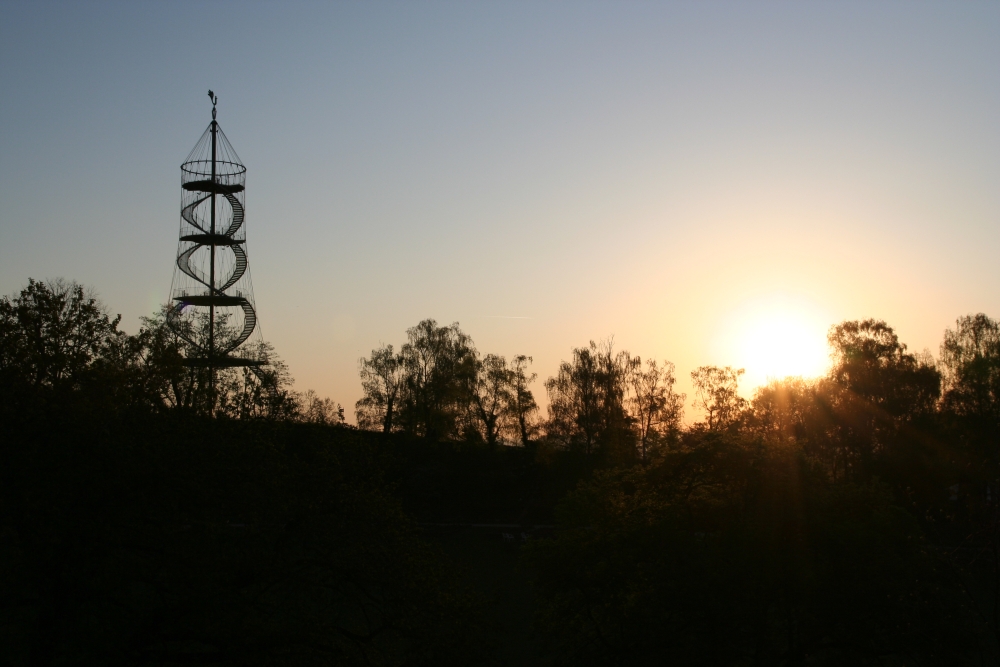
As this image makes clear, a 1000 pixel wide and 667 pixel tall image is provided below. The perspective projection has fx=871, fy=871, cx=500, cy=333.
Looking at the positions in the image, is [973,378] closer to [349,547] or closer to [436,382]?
[436,382]

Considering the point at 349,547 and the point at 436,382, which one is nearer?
the point at 349,547

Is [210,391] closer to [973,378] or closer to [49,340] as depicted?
[49,340]

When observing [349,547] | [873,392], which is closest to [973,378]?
[873,392]

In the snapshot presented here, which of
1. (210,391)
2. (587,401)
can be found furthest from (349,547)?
(587,401)

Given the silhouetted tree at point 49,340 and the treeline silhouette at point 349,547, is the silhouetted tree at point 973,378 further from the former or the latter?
the silhouetted tree at point 49,340

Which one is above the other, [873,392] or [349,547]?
[873,392]

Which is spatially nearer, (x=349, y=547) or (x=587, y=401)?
(x=349, y=547)

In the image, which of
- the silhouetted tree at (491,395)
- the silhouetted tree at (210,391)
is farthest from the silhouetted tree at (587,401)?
the silhouetted tree at (210,391)

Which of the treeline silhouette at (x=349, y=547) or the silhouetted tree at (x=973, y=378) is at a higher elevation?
the silhouetted tree at (x=973, y=378)

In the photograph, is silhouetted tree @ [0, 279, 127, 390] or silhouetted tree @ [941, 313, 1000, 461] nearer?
silhouetted tree @ [0, 279, 127, 390]

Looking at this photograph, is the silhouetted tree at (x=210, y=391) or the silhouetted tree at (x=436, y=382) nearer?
the silhouetted tree at (x=210, y=391)

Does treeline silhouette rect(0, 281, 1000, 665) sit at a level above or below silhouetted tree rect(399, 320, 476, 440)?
below

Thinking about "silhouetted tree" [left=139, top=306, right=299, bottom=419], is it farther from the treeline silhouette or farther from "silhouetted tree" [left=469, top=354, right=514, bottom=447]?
"silhouetted tree" [left=469, top=354, right=514, bottom=447]

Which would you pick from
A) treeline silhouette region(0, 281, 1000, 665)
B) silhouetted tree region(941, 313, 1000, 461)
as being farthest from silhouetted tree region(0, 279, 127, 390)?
silhouetted tree region(941, 313, 1000, 461)
